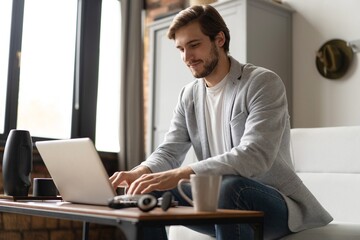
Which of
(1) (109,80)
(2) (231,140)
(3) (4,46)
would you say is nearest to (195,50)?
(2) (231,140)

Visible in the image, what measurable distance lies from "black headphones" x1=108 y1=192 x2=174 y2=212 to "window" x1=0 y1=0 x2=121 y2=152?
2.31m

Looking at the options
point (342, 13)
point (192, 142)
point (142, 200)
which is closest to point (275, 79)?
point (192, 142)

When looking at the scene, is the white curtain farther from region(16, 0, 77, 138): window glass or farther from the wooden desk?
the wooden desk

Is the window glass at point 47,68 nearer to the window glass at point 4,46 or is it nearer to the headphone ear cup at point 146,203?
the window glass at point 4,46

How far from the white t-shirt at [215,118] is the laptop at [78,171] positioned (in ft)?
1.87

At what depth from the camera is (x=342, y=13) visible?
122 inches

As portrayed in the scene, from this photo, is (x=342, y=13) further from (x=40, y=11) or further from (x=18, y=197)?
(x=18, y=197)

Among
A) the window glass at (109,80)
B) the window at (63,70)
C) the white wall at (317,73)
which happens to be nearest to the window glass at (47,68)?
the window at (63,70)

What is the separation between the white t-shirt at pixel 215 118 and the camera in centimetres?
181

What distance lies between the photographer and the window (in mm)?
3410

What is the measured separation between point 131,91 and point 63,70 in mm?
496

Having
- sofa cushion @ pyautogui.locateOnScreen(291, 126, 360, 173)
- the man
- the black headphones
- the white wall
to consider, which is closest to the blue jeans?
the man

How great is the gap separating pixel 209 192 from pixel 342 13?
2.28 meters

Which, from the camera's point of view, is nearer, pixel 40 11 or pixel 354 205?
pixel 354 205
